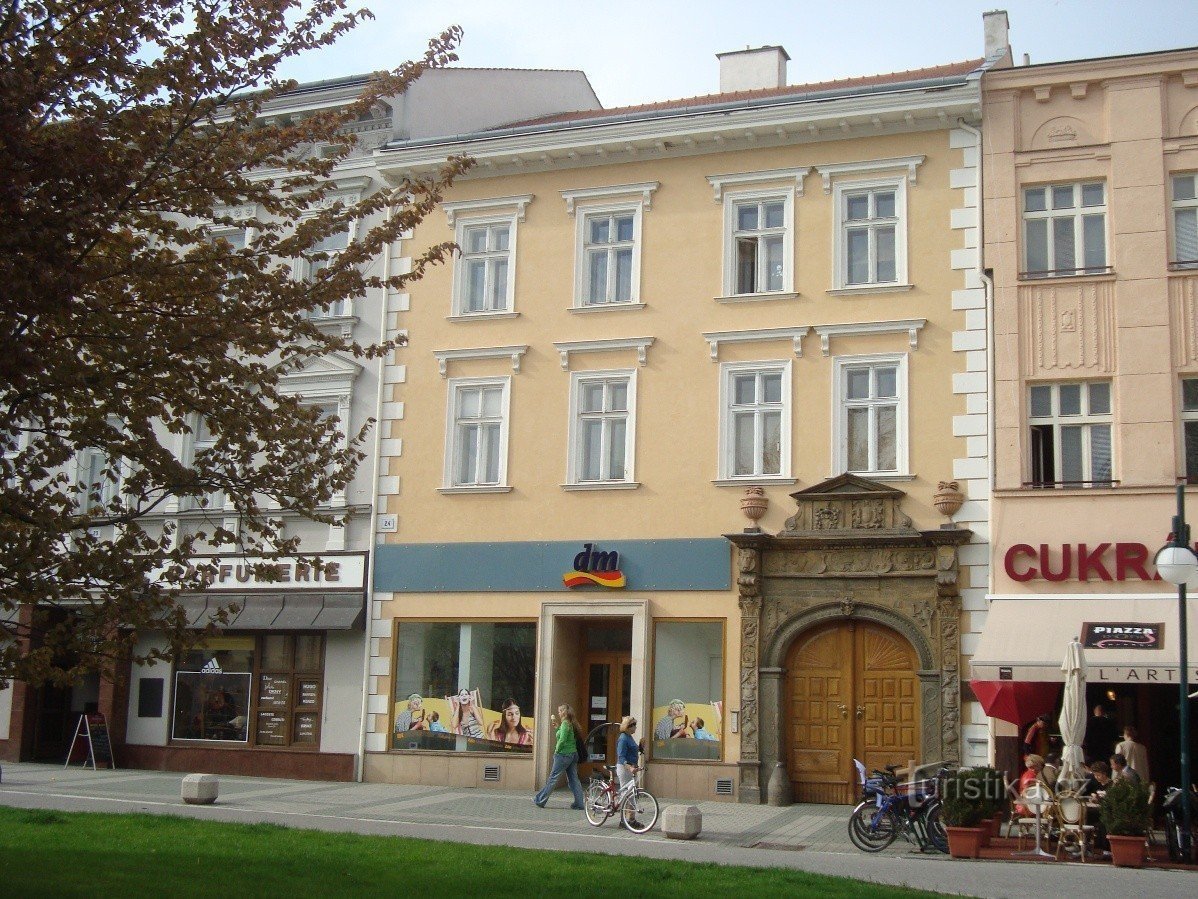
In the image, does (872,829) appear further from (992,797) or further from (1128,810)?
(1128,810)

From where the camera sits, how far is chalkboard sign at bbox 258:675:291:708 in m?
25.6

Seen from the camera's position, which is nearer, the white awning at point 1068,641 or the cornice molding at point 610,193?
the white awning at point 1068,641

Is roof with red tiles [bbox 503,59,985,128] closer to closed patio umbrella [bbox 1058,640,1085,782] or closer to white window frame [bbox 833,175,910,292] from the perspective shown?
white window frame [bbox 833,175,910,292]

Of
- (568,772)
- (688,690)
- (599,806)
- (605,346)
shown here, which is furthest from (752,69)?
(599,806)

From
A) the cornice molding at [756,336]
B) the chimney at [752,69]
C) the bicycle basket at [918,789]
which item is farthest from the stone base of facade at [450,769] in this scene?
the chimney at [752,69]

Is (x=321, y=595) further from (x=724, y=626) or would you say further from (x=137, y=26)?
(x=137, y=26)

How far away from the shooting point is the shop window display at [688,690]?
22688mm

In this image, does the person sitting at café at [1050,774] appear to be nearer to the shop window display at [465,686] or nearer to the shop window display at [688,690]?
the shop window display at [688,690]

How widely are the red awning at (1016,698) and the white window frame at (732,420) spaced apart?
15.6 ft

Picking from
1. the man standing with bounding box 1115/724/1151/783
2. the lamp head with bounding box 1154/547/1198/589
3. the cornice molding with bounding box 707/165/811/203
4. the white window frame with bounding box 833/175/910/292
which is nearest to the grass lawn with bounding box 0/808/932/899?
the lamp head with bounding box 1154/547/1198/589

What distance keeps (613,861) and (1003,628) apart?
892 cm

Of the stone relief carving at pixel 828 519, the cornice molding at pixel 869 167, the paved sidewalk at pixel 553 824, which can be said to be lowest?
the paved sidewalk at pixel 553 824

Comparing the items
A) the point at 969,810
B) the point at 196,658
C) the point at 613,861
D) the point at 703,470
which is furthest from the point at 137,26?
→ the point at 196,658

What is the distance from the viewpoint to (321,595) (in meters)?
25.4
